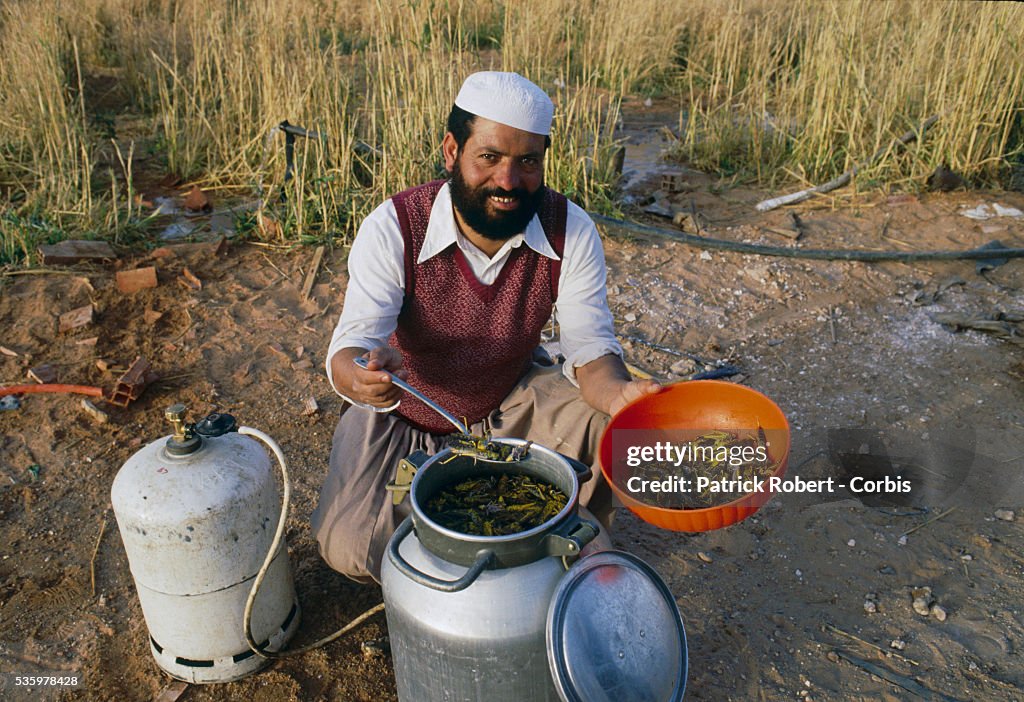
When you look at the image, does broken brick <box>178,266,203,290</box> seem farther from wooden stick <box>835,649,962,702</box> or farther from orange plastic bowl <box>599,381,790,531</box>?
wooden stick <box>835,649,962,702</box>

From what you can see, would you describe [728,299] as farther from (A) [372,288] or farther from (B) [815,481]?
(A) [372,288]


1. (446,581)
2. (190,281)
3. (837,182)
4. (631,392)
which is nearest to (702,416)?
(631,392)

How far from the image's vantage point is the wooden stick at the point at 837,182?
552 cm

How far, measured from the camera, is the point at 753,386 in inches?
143

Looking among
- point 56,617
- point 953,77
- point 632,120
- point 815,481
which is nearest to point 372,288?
point 56,617

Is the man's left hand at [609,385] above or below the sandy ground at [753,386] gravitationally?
above

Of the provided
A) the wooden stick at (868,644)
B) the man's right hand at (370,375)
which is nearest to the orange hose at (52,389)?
the man's right hand at (370,375)

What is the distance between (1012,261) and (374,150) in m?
3.65

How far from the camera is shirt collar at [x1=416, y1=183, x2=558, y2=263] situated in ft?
7.70

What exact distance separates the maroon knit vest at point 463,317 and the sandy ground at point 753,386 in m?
0.67

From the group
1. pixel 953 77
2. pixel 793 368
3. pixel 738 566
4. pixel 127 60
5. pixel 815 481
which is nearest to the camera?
pixel 738 566

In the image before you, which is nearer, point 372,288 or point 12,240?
point 372,288

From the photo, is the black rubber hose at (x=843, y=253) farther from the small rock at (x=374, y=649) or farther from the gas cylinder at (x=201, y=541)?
the gas cylinder at (x=201, y=541)

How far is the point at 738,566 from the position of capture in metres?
2.70
